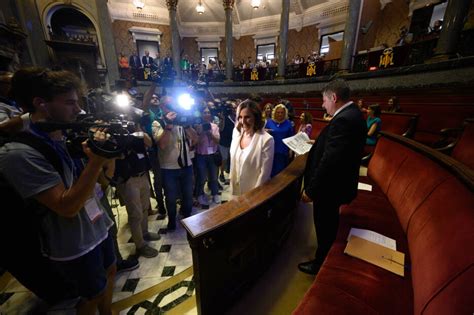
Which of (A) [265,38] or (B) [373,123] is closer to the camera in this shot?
(B) [373,123]

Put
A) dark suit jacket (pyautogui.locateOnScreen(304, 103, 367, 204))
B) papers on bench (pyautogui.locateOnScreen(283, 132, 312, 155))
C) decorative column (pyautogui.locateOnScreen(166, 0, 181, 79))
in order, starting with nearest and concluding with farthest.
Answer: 1. dark suit jacket (pyautogui.locateOnScreen(304, 103, 367, 204))
2. papers on bench (pyautogui.locateOnScreen(283, 132, 312, 155))
3. decorative column (pyautogui.locateOnScreen(166, 0, 181, 79))

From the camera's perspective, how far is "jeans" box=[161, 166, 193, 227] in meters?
2.56

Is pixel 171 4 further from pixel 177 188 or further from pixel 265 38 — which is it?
pixel 177 188

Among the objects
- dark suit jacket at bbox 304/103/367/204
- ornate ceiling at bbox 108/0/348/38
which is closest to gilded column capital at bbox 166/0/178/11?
ornate ceiling at bbox 108/0/348/38

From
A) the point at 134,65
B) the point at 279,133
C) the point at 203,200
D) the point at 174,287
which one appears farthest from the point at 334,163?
the point at 134,65

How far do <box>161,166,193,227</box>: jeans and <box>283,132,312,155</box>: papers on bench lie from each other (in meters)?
1.34

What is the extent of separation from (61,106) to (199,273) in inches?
48.9

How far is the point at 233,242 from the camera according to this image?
1416 mm

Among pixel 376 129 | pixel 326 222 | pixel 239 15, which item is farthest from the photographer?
pixel 239 15

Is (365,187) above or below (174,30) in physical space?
below

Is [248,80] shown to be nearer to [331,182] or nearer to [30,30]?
[30,30]

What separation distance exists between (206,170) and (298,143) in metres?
1.71

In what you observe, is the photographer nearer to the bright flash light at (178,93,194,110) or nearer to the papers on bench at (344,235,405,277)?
the bright flash light at (178,93,194,110)

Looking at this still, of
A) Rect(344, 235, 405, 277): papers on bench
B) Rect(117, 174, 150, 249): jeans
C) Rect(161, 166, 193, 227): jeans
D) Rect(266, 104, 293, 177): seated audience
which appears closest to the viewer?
Rect(344, 235, 405, 277): papers on bench
